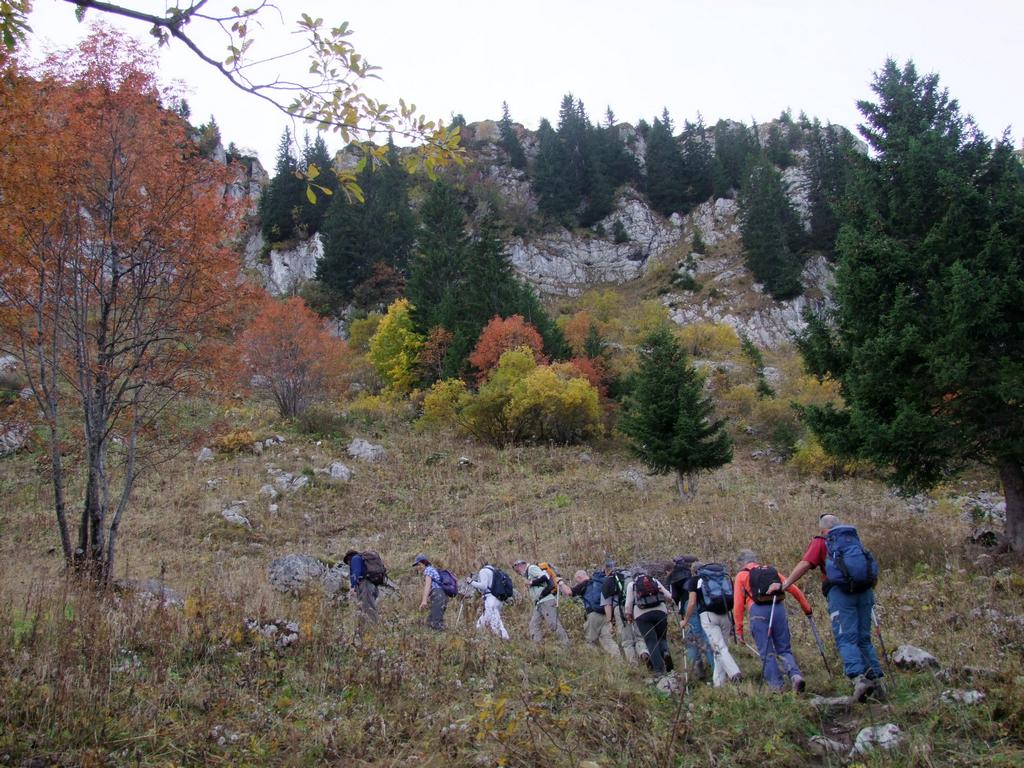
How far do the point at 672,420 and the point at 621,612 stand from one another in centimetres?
1266

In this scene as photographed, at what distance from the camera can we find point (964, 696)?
4.26 m

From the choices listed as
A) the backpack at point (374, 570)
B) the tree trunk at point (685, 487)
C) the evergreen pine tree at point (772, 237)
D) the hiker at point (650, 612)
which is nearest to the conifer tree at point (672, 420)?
the tree trunk at point (685, 487)

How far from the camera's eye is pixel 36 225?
746 centimetres

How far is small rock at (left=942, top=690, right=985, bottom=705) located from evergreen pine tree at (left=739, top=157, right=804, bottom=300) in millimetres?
51827

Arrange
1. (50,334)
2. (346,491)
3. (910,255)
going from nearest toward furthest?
(50,334)
(910,255)
(346,491)

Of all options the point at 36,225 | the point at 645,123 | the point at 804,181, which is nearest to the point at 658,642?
the point at 36,225

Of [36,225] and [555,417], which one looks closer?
[36,225]

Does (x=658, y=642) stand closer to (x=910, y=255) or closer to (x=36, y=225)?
(x=910, y=255)

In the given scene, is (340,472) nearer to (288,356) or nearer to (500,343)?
(288,356)

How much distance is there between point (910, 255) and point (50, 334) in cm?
1236

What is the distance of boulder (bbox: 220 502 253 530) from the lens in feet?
52.4

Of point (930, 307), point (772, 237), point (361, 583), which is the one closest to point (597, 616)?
point (361, 583)

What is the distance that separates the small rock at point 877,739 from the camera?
11.9 feet

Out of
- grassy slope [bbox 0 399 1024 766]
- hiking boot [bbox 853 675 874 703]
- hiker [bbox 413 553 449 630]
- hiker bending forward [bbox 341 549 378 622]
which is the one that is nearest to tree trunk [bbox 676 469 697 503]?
grassy slope [bbox 0 399 1024 766]
